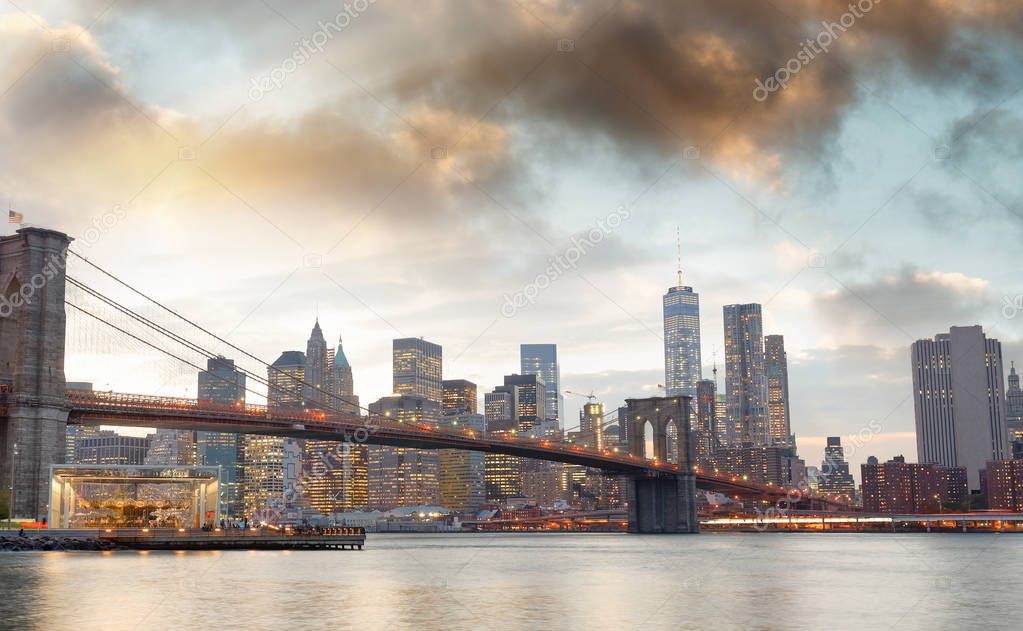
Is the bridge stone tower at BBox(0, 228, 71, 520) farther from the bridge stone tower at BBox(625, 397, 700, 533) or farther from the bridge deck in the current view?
the bridge stone tower at BBox(625, 397, 700, 533)

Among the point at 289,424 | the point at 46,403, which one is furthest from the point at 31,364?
the point at 289,424

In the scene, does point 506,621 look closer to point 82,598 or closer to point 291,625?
point 291,625

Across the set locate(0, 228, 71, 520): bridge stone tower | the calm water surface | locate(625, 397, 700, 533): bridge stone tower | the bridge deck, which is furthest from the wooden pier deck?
locate(625, 397, 700, 533): bridge stone tower

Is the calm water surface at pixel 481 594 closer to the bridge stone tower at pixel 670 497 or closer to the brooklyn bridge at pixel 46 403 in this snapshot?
the brooklyn bridge at pixel 46 403

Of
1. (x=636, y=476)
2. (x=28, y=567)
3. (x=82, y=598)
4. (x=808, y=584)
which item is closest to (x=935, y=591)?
(x=808, y=584)

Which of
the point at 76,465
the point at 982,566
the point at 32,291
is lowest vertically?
the point at 982,566

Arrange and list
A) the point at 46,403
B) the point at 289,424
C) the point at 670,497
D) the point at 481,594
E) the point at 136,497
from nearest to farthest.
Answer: the point at 481,594
the point at 46,403
the point at 136,497
the point at 289,424
the point at 670,497

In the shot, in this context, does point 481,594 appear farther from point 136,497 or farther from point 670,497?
point 670,497
